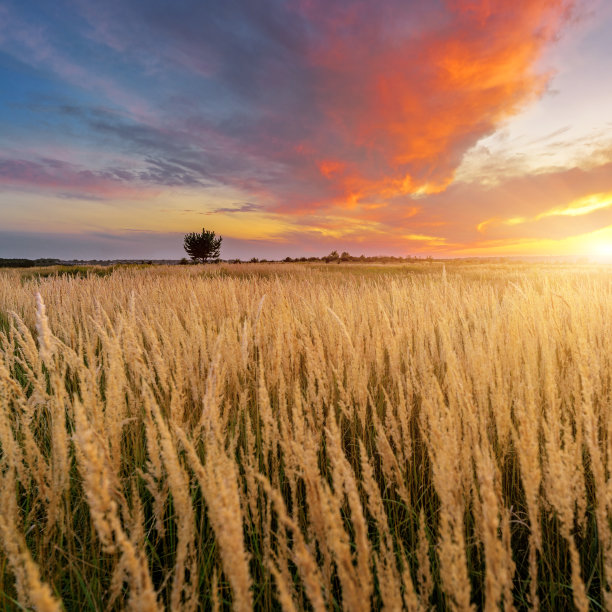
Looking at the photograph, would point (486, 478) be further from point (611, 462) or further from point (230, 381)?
point (230, 381)

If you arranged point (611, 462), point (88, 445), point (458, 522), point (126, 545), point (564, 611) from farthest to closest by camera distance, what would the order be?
1. point (564, 611)
2. point (611, 462)
3. point (458, 522)
4. point (88, 445)
5. point (126, 545)

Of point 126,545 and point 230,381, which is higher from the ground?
point 126,545

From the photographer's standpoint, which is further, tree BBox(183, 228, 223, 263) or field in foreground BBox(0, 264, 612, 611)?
tree BBox(183, 228, 223, 263)

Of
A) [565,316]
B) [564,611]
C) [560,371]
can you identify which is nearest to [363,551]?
[564,611]

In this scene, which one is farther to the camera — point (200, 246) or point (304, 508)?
point (200, 246)

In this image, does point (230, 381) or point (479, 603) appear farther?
point (230, 381)

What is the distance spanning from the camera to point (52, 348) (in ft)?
4.62

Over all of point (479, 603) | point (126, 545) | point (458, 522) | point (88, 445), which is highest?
point (88, 445)

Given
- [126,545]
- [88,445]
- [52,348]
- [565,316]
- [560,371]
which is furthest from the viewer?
[565,316]

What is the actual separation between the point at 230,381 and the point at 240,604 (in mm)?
1970

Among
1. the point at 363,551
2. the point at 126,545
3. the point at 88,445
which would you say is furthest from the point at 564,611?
the point at 88,445

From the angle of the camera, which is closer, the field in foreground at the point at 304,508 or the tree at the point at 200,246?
the field in foreground at the point at 304,508

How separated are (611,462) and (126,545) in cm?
119

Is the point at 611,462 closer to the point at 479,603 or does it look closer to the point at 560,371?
the point at 479,603
